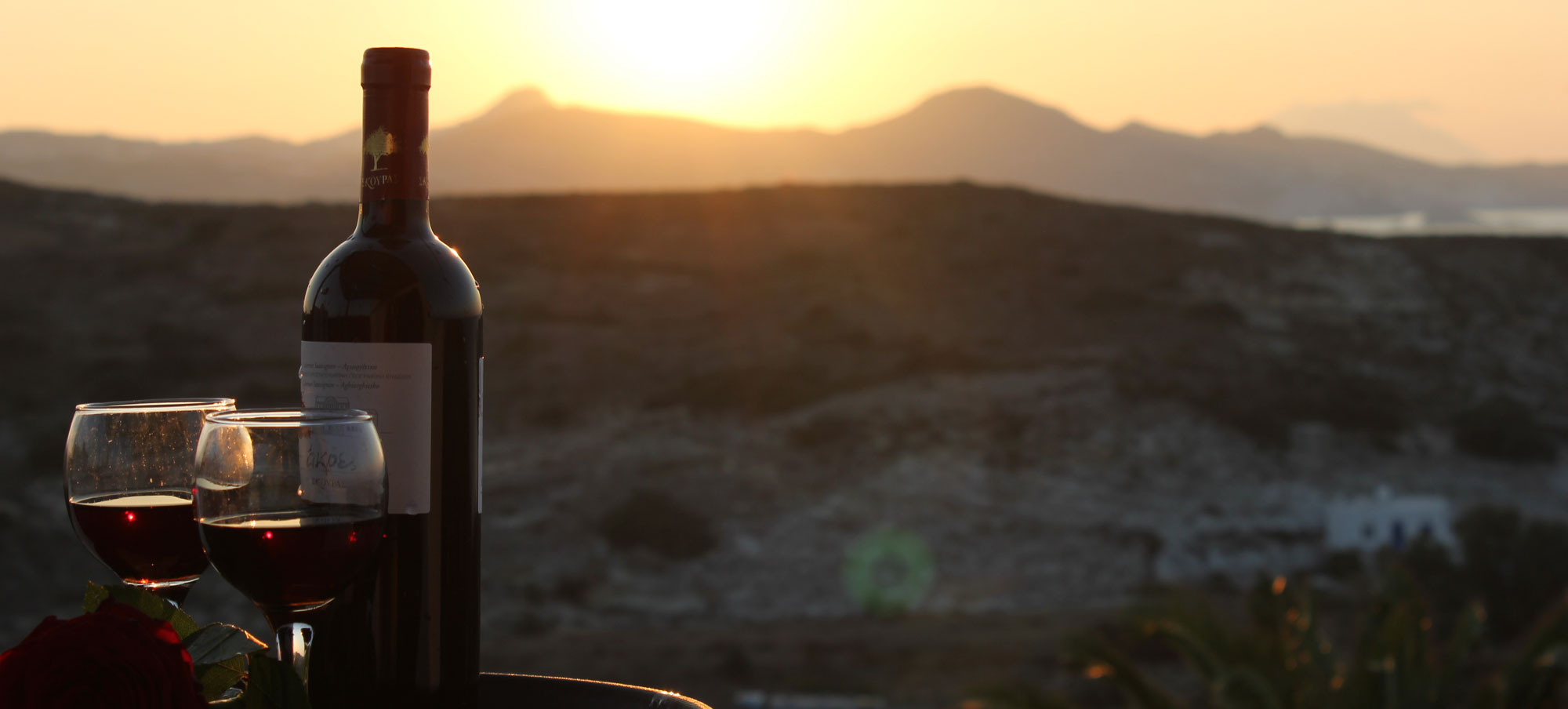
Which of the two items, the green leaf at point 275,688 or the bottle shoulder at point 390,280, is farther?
the bottle shoulder at point 390,280

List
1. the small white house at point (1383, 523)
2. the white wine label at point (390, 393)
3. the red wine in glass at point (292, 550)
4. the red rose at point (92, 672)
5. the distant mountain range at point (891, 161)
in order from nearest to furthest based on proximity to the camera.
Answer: the red rose at point (92, 672) → the red wine in glass at point (292, 550) → the white wine label at point (390, 393) → the small white house at point (1383, 523) → the distant mountain range at point (891, 161)

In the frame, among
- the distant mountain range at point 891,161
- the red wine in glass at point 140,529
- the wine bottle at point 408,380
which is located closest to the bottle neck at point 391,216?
the wine bottle at point 408,380

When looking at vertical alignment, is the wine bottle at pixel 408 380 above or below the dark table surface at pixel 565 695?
above

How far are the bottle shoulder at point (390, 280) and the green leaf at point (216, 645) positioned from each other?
37cm

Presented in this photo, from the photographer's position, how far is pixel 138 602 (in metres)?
1.11

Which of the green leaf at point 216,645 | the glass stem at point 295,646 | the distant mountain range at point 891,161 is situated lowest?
the glass stem at point 295,646

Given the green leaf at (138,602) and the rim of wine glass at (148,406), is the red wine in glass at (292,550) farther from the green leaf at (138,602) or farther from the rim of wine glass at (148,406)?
A: the rim of wine glass at (148,406)

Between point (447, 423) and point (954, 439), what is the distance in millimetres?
21060

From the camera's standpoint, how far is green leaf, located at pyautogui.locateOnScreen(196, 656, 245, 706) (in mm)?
1130

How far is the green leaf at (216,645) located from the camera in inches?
44.5

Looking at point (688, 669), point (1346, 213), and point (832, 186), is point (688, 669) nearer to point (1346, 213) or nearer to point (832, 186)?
point (832, 186)

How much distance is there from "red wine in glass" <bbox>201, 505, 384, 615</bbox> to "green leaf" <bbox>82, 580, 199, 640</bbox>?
0.24ft

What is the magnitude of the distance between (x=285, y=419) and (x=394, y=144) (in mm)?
374

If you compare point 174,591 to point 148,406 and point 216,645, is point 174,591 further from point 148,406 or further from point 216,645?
point 216,645
